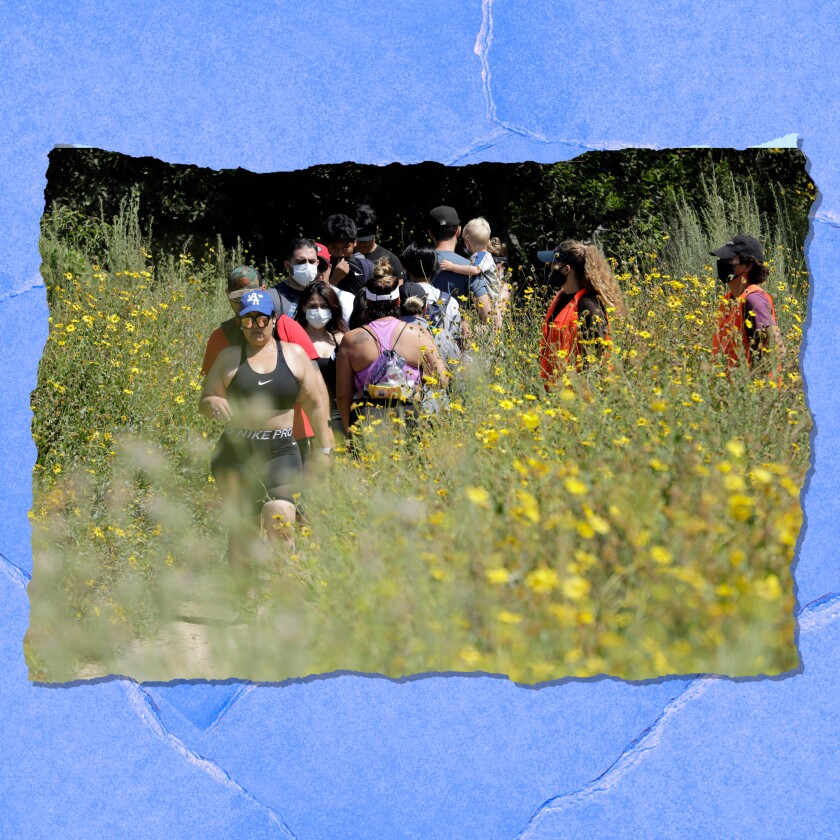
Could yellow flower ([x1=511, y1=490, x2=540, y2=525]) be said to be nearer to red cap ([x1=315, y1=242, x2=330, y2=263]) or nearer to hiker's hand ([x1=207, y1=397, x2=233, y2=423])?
hiker's hand ([x1=207, y1=397, x2=233, y2=423])

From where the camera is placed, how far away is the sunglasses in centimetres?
409

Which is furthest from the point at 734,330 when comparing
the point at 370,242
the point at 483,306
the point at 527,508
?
the point at 370,242

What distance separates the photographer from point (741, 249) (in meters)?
3.79

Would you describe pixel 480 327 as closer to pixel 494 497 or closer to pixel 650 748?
pixel 494 497

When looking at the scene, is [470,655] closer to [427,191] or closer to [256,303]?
[256,303]

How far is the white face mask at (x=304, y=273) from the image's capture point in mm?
5109

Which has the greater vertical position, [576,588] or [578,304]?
[578,304]

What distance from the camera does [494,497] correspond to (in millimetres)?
Answer: 3252

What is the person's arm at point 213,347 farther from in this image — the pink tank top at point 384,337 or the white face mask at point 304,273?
the white face mask at point 304,273

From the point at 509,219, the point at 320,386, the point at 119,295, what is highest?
the point at 509,219

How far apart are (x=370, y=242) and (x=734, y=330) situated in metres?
2.16

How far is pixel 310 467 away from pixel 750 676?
185cm

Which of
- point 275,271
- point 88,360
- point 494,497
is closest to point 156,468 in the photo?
point 88,360

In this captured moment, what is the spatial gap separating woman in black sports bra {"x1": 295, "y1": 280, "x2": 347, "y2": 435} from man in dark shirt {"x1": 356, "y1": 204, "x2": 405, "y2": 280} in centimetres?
31
